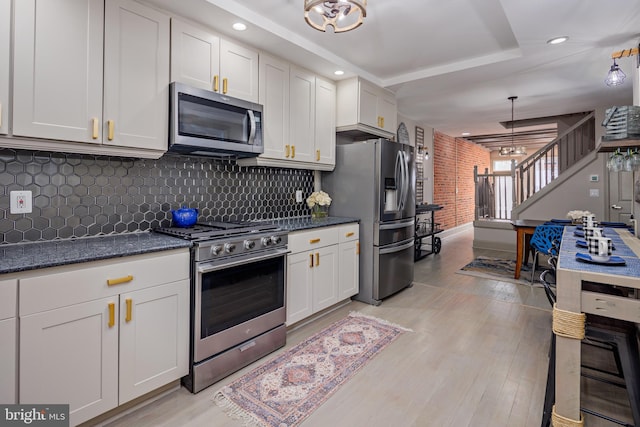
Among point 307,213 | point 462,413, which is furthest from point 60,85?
point 462,413

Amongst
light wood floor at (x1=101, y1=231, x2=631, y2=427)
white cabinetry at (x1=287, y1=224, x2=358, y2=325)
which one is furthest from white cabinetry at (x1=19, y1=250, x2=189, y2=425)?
white cabinetry at (x1=287, y1=224, x2=358, y2=325)

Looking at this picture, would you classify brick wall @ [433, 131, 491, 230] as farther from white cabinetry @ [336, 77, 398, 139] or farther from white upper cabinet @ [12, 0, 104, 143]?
white upper cabinet @ [12, 0, 104, 143]

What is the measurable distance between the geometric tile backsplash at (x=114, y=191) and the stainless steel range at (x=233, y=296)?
0.28 meters

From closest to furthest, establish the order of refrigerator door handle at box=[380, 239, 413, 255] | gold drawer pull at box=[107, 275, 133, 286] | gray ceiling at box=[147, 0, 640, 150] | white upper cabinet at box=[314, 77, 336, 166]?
gold drawer pull at box=[107, 275, 133, 286]
gray ceiling at box=[147, 0, 640, 150]
white upper cabinet at box=[314, 77, 336, 166]
refrigerator door handle at box=[380, 239, 413, 255]

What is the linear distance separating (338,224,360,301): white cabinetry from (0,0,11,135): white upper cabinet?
252cm

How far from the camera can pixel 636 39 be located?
2.96 meters

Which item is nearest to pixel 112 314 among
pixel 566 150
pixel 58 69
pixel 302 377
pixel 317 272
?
pixel 302 377

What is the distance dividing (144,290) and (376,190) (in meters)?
2.37

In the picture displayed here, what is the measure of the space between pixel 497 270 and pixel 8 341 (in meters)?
5.50

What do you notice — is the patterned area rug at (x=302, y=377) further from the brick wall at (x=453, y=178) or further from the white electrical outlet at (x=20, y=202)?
the brick wall at (x=453, y=178)

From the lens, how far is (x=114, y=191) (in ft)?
7.49

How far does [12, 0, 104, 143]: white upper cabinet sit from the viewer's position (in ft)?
5.57

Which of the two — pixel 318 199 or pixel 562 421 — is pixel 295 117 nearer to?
pixel 318 199

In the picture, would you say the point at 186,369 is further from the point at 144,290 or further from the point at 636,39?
the point at 636,39
